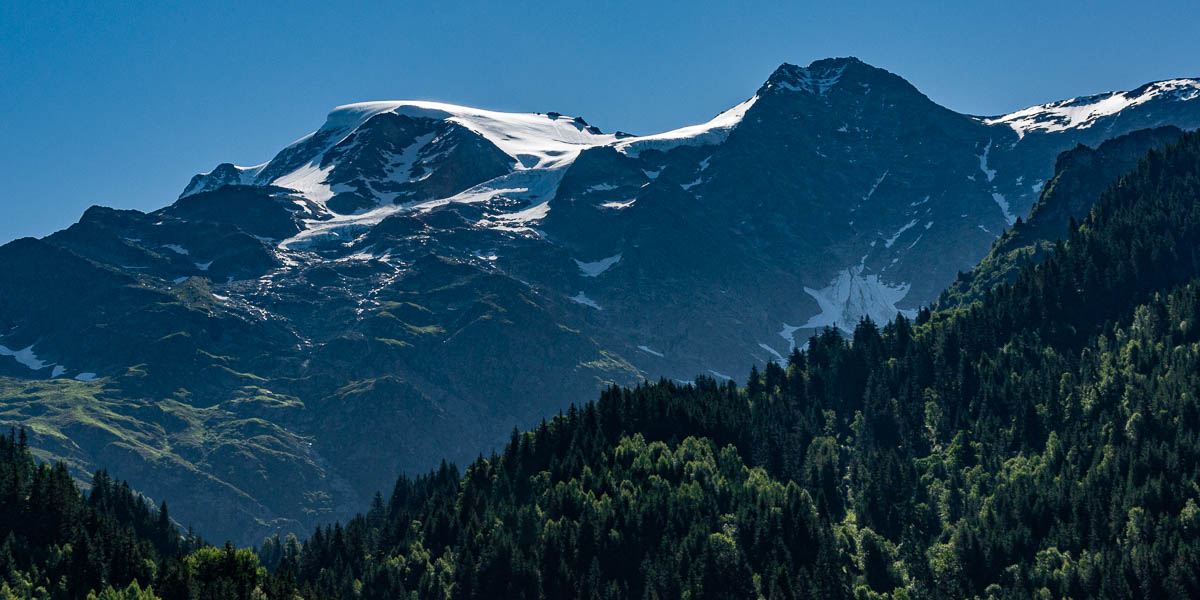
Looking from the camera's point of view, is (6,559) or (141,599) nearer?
(141,599)

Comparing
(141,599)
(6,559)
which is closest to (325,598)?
(141,599)

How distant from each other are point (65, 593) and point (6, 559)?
10077 mm

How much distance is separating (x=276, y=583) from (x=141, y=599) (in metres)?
22.5

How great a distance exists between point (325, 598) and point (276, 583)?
8.27 m

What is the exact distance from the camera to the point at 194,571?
191750mm

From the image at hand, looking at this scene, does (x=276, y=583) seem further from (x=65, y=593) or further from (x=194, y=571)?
(x=65, y=593)

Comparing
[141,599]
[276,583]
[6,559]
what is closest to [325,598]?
[276,583]

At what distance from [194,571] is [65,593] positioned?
19.2 m

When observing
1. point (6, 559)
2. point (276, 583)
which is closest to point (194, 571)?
point (276, 583)

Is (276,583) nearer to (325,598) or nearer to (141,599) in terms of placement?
(325,598)

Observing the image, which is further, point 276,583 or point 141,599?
point 276,583

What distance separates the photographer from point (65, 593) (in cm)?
19200

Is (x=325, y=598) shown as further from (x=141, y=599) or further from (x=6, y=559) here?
(x=6, y=559)

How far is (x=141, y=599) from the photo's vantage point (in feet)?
583
